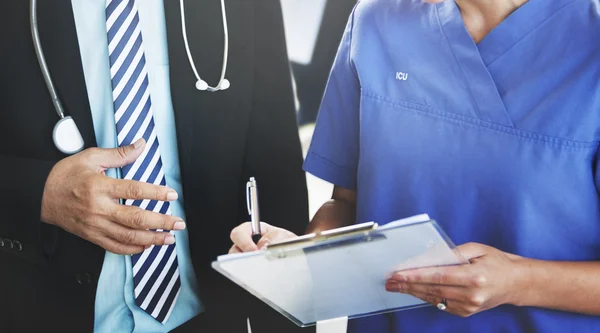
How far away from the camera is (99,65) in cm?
84

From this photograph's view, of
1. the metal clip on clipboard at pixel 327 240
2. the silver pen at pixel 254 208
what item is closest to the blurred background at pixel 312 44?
the silver pen at pixel 254 208

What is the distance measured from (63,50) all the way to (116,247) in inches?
10.4

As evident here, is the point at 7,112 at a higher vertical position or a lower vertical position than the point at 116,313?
higher

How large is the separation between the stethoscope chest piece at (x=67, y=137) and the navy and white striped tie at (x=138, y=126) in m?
0.05

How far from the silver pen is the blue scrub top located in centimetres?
11

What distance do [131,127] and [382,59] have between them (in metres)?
0.35

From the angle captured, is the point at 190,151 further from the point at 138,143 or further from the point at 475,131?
the point at 475,131

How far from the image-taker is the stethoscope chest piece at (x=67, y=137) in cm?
81

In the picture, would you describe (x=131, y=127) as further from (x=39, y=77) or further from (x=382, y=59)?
(x=382, y=59)

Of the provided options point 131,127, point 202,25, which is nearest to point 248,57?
point 202,25

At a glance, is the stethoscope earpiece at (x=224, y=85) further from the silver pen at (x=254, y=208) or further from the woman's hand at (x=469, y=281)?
the woman's hand at (x=469, y=281)

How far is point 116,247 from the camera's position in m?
0.83

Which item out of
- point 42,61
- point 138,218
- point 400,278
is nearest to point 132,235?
point 138,218

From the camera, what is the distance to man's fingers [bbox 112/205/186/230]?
0.81 meters
